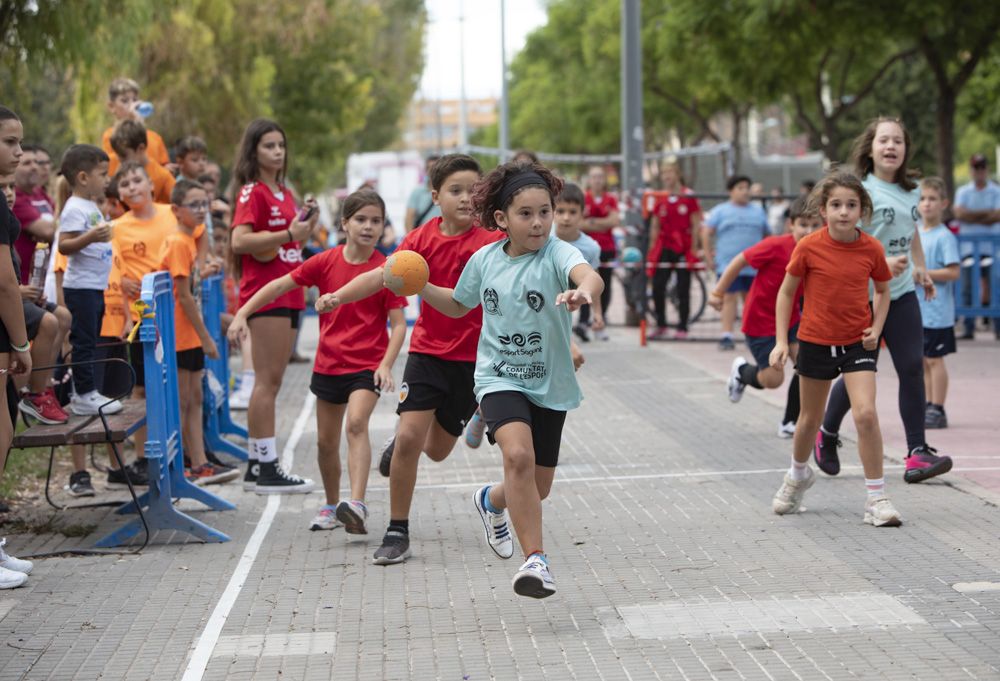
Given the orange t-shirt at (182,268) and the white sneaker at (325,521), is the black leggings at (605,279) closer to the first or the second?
the orange t-shirt at (182,268)

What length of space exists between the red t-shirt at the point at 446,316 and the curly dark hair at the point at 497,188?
2.15 feet

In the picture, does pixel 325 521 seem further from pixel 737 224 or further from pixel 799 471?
pixel 737 224

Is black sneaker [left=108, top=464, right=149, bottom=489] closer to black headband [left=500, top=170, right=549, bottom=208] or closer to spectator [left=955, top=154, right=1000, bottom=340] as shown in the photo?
black headband [left=500, top=170, right=549, bottom=208]

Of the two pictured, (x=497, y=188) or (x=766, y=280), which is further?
(x=766, y=280)

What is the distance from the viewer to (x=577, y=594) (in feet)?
19.9

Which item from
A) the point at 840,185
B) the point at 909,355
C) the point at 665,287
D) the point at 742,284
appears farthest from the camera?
the point at 665,287

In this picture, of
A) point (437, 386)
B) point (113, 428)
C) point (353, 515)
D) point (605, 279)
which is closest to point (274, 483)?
point (113, 428)

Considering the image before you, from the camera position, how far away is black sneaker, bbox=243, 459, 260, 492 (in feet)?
28.9

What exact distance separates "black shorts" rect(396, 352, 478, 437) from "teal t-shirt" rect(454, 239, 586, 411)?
77 centimetres

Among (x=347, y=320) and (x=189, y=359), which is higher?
(x=347, y=320)

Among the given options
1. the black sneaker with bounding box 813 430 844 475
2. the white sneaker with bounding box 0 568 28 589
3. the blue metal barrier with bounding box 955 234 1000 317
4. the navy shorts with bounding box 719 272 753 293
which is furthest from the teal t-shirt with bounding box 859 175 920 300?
the blue metal barrier with bounding box 955 234 1000 317

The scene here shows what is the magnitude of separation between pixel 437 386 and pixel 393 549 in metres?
0.77

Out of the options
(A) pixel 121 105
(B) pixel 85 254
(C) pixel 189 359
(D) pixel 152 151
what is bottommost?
(C) pixel 189 359

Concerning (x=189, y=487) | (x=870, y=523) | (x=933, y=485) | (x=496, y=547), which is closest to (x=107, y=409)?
(x=189, y=487)
